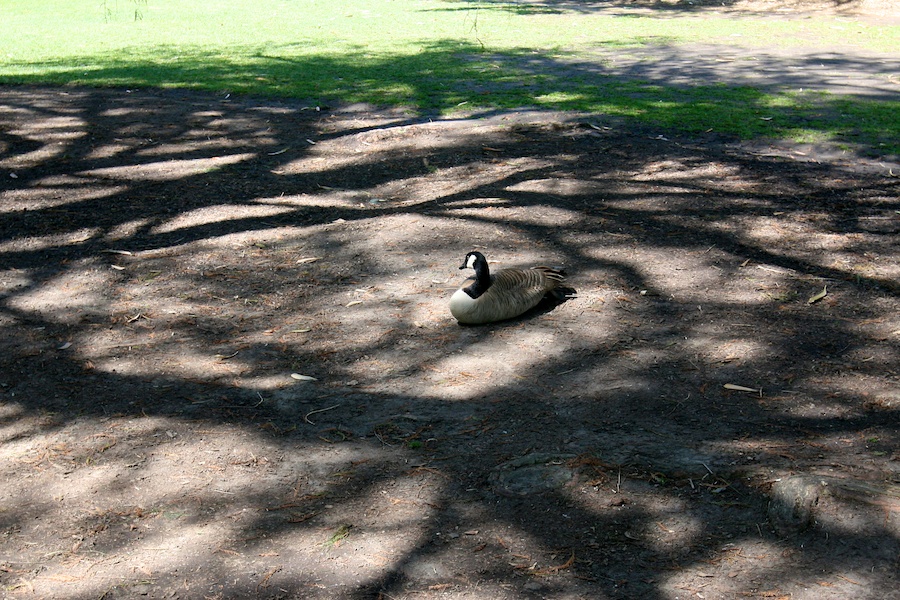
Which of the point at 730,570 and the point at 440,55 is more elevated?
the point at 440,55

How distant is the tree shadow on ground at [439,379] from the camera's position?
9.71 feet

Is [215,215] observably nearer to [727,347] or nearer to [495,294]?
[495,294]

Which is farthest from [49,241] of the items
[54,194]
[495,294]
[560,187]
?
[560,187]

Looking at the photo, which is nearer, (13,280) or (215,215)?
(13,280)

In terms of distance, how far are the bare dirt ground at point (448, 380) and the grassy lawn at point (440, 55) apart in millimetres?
1769

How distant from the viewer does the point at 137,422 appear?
3.95 meters

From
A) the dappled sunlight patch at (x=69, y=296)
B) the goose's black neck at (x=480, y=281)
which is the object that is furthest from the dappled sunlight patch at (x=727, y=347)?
the dappled sunlight patch at (x=69, y=296)

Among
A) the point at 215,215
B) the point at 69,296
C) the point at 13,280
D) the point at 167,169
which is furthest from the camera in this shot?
the point at 167,169

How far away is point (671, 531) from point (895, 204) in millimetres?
4647

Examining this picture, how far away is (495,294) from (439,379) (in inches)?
26.4

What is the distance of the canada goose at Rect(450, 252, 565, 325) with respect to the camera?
462 cm

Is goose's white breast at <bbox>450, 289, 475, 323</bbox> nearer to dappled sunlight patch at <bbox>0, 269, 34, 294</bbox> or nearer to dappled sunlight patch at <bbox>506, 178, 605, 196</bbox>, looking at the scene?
dappled sunlight patch at <bbox>506, 178, 605, 196</bbox>

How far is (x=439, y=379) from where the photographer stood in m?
4.24

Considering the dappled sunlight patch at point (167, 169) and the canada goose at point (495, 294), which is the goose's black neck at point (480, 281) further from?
the dappled sunlight patch at point (167, 169)
